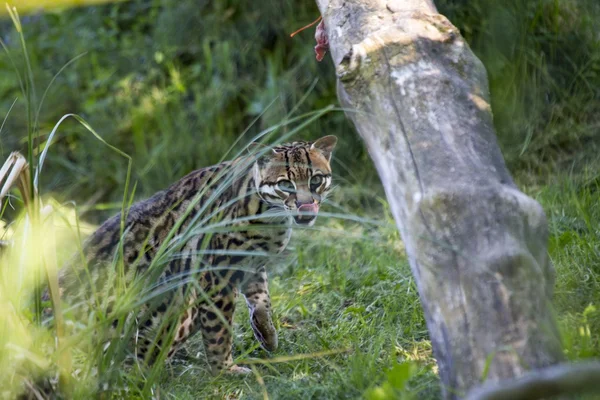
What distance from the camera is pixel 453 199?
A: 2.76m

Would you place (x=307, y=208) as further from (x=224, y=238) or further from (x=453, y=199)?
(x=453, y=199)

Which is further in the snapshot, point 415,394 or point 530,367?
point 415,394

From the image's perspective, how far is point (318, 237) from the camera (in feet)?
19.4

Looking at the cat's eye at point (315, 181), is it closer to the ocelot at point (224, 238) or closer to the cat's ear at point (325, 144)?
the ocelot at point (224, 238)

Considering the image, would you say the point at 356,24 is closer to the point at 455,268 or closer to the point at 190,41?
the point at 455,268

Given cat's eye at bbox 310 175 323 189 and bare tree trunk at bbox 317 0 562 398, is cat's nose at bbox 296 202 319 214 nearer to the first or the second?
cat's eye at bbox 310 175 323 189

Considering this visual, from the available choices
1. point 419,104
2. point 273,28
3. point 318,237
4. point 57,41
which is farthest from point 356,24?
point 57,41

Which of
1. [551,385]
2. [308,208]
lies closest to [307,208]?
[308,208]

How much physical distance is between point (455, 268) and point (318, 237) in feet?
10.7

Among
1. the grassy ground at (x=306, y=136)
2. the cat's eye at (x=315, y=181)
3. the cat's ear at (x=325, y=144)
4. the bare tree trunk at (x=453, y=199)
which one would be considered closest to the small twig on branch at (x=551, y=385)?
the bare tree trunk at (x=453, y=199)

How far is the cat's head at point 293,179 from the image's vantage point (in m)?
4.30

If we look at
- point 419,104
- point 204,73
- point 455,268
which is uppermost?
point 419,104

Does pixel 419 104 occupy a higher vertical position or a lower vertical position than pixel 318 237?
higher

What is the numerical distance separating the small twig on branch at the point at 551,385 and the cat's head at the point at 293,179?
2.31m
